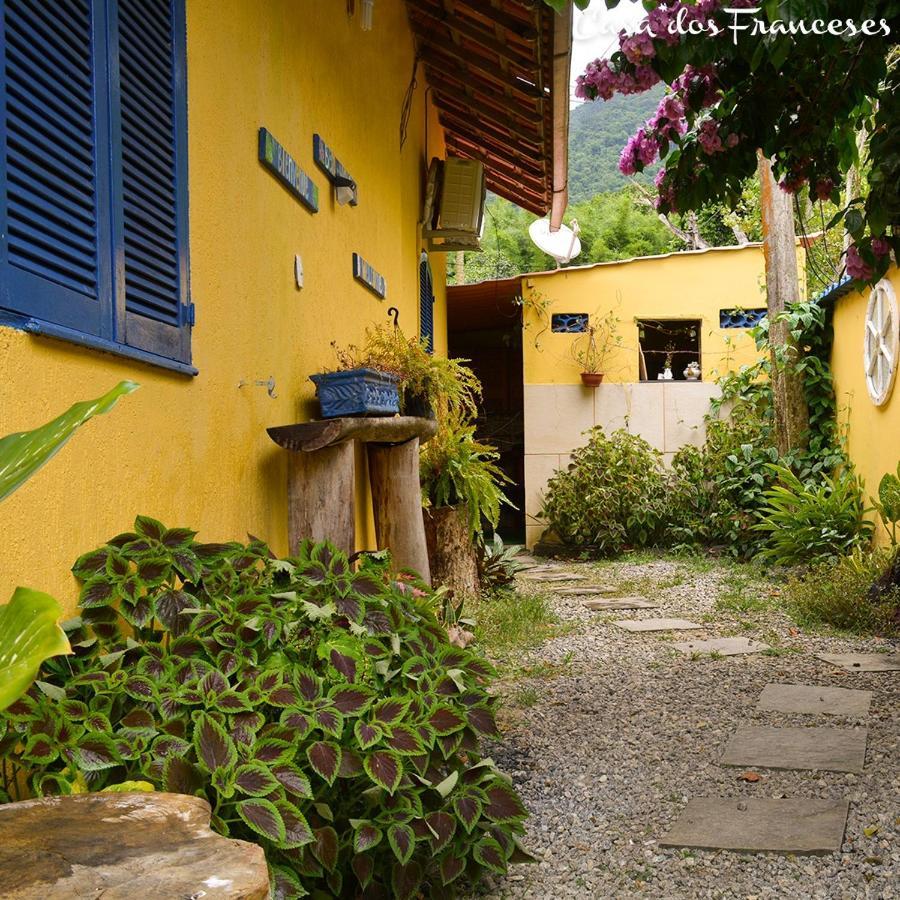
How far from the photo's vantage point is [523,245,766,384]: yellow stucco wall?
9.52m

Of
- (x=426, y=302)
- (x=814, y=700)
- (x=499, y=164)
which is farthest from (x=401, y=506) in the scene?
(x=499, y=164)

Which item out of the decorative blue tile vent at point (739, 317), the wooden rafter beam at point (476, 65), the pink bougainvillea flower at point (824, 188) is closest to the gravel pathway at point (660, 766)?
the pink bougainvillea flower at point (824, 188)

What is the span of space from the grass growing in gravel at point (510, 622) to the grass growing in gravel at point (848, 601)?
1494mm

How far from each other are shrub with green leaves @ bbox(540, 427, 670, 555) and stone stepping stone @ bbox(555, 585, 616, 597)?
1.81 meters

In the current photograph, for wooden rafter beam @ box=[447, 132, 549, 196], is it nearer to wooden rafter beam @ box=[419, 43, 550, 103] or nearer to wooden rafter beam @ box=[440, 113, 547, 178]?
wooden rafter beam @ box=[440, 113, 547, 178]

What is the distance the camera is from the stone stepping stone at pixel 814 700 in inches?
142

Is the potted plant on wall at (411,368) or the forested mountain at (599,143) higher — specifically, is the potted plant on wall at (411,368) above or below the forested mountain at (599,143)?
below

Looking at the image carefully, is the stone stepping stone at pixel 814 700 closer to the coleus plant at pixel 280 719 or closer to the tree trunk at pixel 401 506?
the tree trunk at pixel 401 506

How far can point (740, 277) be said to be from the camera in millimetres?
9547

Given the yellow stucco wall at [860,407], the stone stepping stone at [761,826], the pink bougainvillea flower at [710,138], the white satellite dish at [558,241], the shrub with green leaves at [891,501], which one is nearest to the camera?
the stone stepping stone at [761,826]

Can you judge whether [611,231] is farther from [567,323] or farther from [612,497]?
[612,497]

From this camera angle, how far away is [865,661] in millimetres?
4391

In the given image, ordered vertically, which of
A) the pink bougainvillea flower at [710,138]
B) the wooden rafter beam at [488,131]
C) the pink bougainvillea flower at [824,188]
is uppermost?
the wooden rafter beam at [488,131]

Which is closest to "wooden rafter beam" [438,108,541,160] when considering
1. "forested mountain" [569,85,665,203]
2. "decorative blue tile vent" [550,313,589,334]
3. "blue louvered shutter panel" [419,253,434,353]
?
"blue louvered shutter panel" [419,253,434,353]
